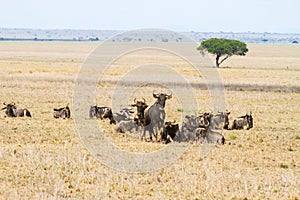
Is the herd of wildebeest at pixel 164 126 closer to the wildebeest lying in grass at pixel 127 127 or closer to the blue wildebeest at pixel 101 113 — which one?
the wildebeest lying in grass at pixel 127 127

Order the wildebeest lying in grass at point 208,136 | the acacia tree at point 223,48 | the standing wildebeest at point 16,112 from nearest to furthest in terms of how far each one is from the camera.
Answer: the wildebeest lying in grass at point 208,136
the standing wildebeest at point 16,112
the acacia tree at point 223,48

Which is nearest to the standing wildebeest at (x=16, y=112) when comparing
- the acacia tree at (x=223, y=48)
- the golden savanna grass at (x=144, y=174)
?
the golden savanna grass at (x=144, y=174)

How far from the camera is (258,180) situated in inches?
543

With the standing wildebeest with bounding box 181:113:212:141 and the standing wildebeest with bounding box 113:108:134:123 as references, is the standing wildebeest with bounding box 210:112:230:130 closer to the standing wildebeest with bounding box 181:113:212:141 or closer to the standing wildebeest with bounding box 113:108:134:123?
the standing wildebeest with bounding box 181:113:212:141

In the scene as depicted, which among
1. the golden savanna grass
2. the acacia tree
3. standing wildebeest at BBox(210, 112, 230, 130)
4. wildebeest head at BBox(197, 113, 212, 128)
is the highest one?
the acacia tree

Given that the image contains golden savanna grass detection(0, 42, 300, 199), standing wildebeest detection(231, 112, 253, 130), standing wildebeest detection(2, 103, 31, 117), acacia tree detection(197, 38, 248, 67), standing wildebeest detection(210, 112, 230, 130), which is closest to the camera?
golden savanna grass detection(0, 42, 300, 199)

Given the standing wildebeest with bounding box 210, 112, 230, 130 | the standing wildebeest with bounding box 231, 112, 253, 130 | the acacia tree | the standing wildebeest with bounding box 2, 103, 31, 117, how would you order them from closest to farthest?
1. the standing wildebeest with bounding box 210, 112, 230, 130
2. the standing wildebeest with bounding box 231, 112, 253, 130
3. the standing wildebeest with bounding box 2, 103, 31, 117
4. the acacia tree

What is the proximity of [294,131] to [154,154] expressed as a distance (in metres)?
7.75

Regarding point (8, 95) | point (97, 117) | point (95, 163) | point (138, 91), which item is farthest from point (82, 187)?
point (138, 91)

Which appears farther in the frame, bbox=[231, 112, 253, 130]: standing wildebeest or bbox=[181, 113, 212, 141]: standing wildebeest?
bbox=[231, 112, 253, 130]: standing wildebeest

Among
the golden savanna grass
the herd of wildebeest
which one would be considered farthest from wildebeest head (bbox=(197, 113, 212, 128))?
the golden savanna grass

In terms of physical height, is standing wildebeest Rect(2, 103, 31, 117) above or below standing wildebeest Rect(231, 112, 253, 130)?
above

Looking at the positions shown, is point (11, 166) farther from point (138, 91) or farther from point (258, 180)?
point (138, 91)

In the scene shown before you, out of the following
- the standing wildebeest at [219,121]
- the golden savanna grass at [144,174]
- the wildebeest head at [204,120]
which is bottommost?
the golden savanna grass at [144,174]
